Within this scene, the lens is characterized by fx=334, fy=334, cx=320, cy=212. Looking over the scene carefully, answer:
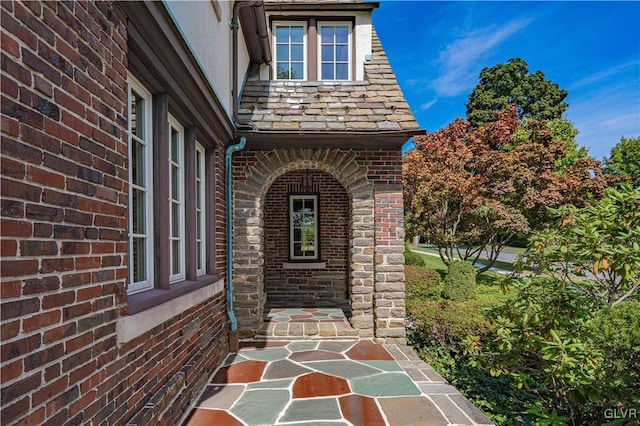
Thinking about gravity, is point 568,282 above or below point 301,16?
below

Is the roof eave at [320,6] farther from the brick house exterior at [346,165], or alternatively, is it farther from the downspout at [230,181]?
the downspout at [230,181]

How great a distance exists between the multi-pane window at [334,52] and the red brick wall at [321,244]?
2.83m

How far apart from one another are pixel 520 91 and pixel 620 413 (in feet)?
97.9

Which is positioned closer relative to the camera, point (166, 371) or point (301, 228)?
point (166, 371)

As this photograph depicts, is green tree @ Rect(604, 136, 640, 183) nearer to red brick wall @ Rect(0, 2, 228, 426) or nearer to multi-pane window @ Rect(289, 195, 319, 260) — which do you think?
multi-pane window @ Rect(289, 195, 319, 260)

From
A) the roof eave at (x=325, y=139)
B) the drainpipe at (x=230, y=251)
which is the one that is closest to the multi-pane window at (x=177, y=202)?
the drainpipe at (x=230, y=251)

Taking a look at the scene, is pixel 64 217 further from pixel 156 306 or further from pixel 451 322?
pixel 451 322

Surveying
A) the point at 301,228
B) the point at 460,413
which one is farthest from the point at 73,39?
the point at 301,228

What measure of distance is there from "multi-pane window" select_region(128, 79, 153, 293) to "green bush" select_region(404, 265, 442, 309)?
25.9ft

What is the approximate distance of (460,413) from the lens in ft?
10.8

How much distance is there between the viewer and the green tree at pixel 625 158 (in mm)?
24844

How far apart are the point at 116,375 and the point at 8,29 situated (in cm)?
184

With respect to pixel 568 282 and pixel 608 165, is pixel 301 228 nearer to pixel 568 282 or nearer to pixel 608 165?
pixel 568 282

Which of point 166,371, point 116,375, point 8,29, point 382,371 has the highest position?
point 8,29
